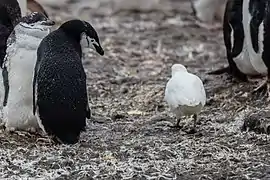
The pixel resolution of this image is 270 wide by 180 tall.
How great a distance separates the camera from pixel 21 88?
3.96 m

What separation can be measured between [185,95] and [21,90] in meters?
0.81

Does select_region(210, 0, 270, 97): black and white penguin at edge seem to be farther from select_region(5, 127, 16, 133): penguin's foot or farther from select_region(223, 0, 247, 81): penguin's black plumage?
select_region(5, 127, 16, 133): penguin's foot

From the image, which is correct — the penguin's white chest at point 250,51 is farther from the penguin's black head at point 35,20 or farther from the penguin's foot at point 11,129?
the penguin's foot at point 11,129

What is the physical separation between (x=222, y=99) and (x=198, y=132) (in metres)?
0.91

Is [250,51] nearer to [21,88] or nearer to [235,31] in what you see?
[235,31]

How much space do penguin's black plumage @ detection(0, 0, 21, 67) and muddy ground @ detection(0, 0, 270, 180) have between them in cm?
55

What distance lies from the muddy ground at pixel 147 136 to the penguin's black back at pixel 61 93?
89 mm

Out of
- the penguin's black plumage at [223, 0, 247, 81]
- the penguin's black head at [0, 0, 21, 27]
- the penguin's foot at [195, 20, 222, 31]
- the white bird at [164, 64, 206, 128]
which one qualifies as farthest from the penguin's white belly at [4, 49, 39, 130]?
the penguin's foot at [195, 20, 222, 31]

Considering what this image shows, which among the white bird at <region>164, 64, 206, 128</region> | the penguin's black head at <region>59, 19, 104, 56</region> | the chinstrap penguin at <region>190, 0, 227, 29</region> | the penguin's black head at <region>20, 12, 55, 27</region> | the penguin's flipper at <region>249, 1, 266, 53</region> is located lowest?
the chinstrap penguin at <region>190, 0, 227, 29</region>

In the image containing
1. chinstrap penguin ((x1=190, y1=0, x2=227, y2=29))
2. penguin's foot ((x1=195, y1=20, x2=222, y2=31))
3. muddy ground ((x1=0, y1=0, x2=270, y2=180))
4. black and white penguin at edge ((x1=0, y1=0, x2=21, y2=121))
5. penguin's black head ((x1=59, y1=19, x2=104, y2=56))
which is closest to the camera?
muddy ground ((x1=0, y1=0, x2=270, y2=180))

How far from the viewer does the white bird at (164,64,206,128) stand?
388 centimetres

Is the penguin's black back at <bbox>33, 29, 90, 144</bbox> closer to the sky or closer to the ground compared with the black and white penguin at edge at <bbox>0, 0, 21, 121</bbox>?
closer to the ground

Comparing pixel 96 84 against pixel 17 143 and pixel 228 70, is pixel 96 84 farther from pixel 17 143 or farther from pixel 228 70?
pixel 17 143

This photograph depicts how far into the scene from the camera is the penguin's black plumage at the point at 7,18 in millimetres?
4257
